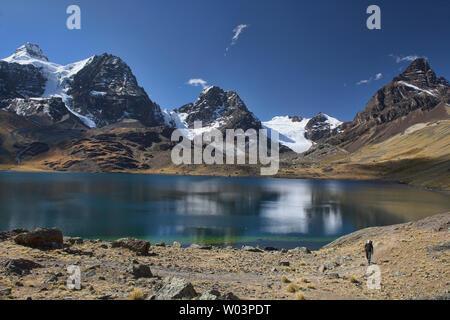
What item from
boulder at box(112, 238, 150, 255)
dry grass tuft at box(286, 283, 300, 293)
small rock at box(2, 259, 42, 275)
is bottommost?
boulder at box(112, 238, 150, 255)

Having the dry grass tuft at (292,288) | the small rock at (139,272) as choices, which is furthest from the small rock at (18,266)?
the dry grass tuft at (292,288)

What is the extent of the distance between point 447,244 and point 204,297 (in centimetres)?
2019

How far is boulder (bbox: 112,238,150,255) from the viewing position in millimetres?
25406

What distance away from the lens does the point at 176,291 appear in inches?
465

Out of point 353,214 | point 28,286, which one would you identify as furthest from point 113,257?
point 353,214

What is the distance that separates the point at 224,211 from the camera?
74.7m

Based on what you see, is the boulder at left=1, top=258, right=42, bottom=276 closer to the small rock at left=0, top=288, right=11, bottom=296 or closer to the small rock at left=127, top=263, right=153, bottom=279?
the small rock at left=0, top=288, right=11, bottom=296

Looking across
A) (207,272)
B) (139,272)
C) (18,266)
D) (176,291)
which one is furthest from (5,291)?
(207,272)

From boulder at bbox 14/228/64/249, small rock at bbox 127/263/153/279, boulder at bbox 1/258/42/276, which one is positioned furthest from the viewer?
boulder at bbox 14/228/64/249

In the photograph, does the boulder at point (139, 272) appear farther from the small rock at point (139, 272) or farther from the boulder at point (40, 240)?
the boulder at point (40, 240)

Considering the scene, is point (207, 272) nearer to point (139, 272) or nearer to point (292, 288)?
point (139, 272)

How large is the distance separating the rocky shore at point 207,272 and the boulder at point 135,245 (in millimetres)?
91

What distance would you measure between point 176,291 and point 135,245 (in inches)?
627

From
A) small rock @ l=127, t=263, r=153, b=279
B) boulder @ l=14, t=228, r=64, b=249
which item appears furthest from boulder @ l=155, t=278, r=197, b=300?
boulder @ l=14, t=228, r=64, b=249
